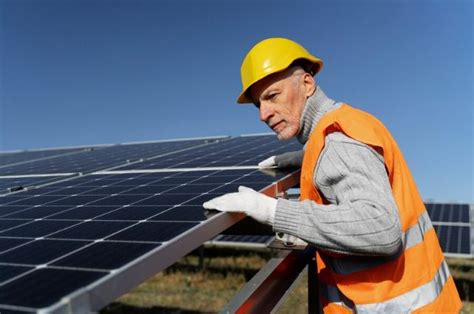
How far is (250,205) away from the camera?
9.34 feet

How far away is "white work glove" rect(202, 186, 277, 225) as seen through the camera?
2816 mm

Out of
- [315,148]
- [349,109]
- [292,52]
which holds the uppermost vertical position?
[292,52]

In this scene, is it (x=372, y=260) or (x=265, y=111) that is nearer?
(x=372, y=260)

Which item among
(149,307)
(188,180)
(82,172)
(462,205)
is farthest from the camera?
(462,205)

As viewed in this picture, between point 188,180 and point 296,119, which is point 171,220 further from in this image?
point 188,180

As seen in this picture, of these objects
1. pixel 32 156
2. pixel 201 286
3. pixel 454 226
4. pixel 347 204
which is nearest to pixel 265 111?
pixel 347 204

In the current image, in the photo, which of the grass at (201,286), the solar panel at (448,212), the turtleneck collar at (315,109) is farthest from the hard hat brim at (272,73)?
the solar panel at (448,212)

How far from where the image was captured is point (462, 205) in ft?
46.1

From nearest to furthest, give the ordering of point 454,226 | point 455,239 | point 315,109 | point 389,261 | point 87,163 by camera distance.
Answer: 1. point 389,261
2. point 315,109
3. point 87,163
4. point 455,239
5. point 454,226

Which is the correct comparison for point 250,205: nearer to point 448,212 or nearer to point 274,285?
point 274,285

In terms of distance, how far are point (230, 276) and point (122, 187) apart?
10752 mm

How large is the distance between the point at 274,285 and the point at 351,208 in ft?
4.35

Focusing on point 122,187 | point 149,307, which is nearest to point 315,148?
point 122,187

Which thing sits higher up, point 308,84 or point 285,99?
point 308,84
